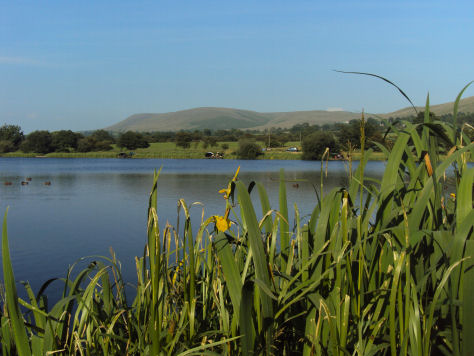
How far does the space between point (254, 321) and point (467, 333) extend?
64 centimetres

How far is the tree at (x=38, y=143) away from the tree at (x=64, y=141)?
77 centimetres

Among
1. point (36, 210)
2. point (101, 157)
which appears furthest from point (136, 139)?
point (36, 210)

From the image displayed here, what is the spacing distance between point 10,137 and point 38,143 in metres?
18.2

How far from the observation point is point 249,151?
53906mm

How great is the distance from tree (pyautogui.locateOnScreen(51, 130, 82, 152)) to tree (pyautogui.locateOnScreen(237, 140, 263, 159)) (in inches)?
1127

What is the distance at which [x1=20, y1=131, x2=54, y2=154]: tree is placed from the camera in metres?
66.3

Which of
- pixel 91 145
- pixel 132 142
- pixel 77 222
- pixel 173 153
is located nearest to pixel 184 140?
pixel 132 142

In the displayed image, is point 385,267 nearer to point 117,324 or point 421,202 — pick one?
point 421,202

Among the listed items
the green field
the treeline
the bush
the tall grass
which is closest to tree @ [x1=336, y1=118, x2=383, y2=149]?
the tall grass

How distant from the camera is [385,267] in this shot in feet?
5.18

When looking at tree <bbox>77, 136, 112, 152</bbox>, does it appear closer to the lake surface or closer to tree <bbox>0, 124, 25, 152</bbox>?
tree <bbox>0, 124, 25, 152</bbox>

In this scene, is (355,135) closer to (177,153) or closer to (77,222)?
(77,222)

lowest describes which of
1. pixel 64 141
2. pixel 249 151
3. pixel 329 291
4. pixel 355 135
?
pixel 329 291

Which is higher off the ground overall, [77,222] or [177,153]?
[177,153]
